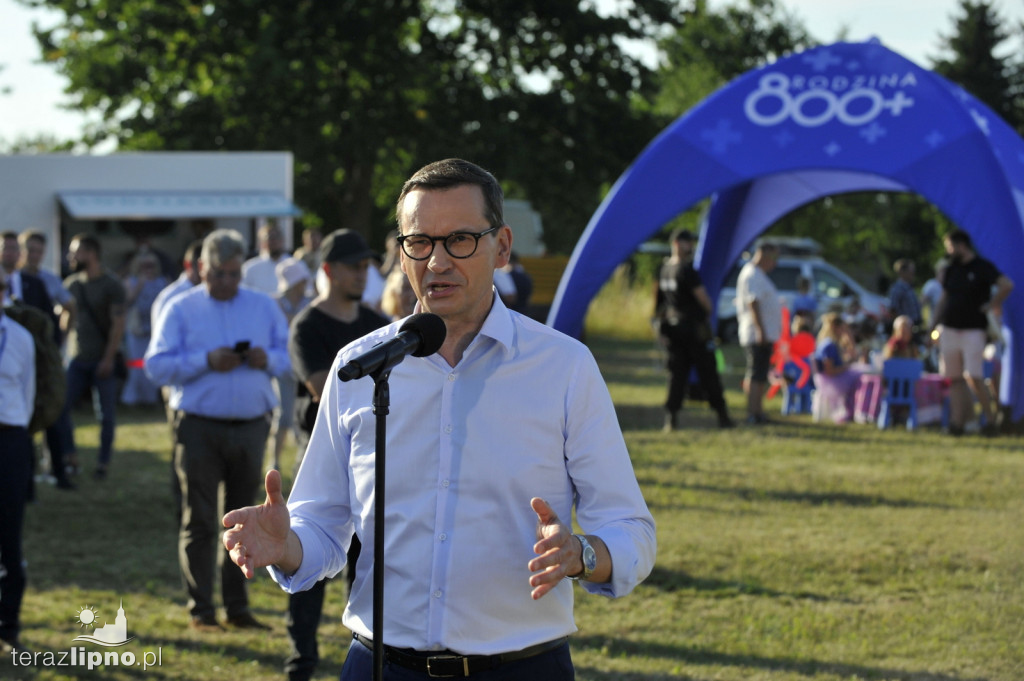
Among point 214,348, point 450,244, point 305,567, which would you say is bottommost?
point 305,567

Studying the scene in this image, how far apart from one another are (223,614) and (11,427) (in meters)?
1.64

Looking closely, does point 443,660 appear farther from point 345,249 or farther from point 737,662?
point 737,662

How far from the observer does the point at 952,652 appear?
19.2 ft

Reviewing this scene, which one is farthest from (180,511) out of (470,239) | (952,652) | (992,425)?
(992,425)

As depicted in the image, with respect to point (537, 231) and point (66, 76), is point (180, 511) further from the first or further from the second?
point (537, 231)

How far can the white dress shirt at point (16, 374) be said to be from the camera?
18.4ft

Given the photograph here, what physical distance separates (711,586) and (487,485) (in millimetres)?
4840

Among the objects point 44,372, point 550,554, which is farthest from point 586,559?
point 44,372

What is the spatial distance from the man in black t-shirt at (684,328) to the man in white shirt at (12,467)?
27.6 ft

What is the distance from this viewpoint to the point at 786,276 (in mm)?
27109

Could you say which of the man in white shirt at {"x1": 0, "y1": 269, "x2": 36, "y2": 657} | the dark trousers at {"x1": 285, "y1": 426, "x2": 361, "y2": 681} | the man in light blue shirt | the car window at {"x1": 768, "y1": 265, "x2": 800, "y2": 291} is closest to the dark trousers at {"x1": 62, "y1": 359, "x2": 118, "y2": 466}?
the man in light blue shirt

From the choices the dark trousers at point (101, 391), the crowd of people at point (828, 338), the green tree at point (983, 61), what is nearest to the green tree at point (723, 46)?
the green tree at point (983, 61)

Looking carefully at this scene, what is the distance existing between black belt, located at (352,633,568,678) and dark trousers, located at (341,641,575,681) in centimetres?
1

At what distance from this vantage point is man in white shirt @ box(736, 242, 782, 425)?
44.8 feet
